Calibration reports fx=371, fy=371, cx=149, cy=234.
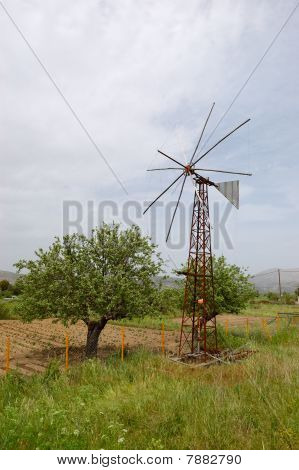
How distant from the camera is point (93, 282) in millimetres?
18172

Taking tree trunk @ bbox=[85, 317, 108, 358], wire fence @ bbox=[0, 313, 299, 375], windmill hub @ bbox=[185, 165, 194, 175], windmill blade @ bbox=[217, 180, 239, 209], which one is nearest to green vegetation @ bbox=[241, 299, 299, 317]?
wire fence @ bbox=[0, 313, 299, 375]

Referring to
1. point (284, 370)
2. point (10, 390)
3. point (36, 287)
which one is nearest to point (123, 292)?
point (36, 287)

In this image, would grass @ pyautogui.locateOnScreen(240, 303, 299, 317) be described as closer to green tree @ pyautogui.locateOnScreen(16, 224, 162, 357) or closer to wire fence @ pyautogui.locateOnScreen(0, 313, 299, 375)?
wire fence @ pyautogui.locateOnScreen(0, 313, 299, 375)

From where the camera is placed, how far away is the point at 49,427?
25.8 ft

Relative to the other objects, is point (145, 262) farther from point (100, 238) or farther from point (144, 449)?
point (144, 449)

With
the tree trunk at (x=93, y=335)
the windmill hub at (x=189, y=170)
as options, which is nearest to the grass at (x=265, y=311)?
the windmill hub at (x=189, y=170)

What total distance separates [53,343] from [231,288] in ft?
43.3

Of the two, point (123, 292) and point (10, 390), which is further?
point (123, 292)

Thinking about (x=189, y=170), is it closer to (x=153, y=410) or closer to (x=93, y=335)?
(x=93, y=335)

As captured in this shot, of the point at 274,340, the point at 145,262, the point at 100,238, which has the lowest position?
the point at 274,340

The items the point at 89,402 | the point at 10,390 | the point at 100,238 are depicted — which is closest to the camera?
the point at 89,402

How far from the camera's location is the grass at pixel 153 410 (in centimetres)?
746

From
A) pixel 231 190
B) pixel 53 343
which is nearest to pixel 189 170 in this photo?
pixel 231 190
